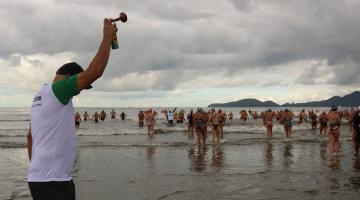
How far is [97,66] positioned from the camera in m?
3.35

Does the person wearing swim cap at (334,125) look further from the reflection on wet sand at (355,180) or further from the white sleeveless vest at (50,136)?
the white sleeveless vest at (50,136)

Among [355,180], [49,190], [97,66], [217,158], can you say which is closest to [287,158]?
[217,158]

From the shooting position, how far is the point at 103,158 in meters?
18.6

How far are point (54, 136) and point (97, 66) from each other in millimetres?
698

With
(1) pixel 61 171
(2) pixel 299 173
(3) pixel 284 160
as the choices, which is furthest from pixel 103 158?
(1) pixel 61 171

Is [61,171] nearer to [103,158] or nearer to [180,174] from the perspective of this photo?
[180,174]

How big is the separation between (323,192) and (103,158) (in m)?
10.3

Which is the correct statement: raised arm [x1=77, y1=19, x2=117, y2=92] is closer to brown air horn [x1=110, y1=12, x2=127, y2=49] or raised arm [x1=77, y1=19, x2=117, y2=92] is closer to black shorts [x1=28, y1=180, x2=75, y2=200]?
brown air horn [x1=110, y1=12, x2=127, y2=49]

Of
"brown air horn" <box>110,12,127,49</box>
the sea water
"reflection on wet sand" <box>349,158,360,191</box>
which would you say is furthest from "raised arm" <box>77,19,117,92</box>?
"reflection on wet sand" <box>349,158,360,191</box>

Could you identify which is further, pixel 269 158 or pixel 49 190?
pixel 269 158

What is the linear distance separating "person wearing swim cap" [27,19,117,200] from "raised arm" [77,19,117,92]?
5 cm

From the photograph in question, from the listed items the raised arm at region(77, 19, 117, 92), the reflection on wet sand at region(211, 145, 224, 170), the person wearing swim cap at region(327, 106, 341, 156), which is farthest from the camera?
the person wearing swim cap at region(327, 106, 341, 156)

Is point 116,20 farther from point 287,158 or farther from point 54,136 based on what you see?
point 287,158

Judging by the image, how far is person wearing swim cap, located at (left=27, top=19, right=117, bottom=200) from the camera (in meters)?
3.54
